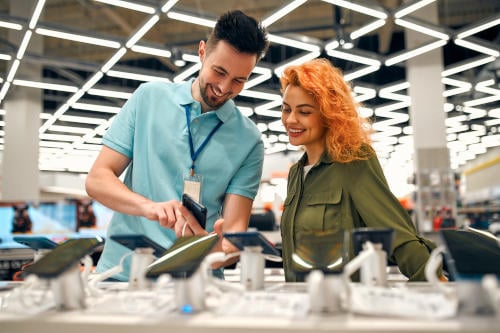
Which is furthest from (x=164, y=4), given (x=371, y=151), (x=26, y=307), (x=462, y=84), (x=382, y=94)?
(x=462, y=84)

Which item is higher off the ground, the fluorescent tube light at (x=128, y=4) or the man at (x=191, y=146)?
the fluorescent tube light at (x=128, y=4)

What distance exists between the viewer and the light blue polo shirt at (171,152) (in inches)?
71.6

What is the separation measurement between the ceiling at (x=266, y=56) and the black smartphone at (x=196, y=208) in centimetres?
442

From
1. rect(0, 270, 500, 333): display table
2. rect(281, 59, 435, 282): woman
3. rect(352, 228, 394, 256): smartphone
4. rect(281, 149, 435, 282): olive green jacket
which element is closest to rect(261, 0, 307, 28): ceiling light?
rect(281, 59, 435, 282): woman

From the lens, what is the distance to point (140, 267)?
1308 millimetres

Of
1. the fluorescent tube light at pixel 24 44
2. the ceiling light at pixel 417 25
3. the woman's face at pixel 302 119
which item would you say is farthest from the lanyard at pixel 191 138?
the fluorescent tube light at pixel 24 44

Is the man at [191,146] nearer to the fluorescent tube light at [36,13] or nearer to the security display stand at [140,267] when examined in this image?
the security display stand at [140,267]

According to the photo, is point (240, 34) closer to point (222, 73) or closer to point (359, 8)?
point (222, 73)

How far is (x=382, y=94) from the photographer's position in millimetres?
10164

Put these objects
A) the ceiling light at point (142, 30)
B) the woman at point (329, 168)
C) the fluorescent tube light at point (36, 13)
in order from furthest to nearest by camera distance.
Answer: the ceiling light at point (142, 30) < the fluorescent tube light at point (36, 13) < the woman at point (329, 168)

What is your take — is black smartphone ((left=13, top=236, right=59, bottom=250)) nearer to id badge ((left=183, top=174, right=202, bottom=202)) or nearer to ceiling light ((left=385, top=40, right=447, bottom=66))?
id badge ((left=183, top=174, right=202, bottom=202))

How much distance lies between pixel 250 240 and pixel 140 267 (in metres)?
0.33

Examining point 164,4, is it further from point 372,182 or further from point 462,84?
point 462,84

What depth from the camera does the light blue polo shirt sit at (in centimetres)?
182
